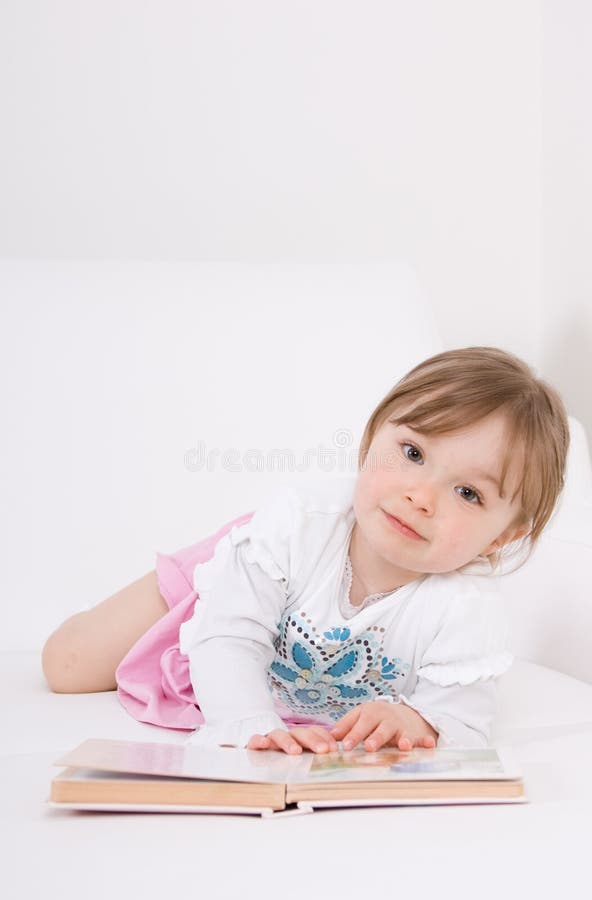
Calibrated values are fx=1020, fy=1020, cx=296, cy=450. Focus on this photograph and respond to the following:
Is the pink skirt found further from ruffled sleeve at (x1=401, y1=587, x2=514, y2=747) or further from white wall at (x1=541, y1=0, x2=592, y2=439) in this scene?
white wall at (x1=541, y1=0, x2=592, y2=439)

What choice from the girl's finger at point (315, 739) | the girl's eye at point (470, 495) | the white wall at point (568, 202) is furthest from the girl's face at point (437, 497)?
the white wall at point (568, 202)

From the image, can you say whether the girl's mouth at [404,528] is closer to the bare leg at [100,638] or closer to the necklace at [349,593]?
the necklace at [349,593]

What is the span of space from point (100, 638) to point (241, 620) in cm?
25

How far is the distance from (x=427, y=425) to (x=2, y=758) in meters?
0.51

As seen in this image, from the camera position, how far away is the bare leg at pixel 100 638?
121 centimetres

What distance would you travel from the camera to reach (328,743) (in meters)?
0.87

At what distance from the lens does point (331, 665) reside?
3.74 ft

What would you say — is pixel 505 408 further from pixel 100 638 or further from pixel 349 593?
pixel 100 638

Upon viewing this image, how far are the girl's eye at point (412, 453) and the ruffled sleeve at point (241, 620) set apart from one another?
0.15 m

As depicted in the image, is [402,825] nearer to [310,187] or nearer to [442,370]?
[442,370]

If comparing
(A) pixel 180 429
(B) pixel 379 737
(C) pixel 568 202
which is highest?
(C) pixel 568 202

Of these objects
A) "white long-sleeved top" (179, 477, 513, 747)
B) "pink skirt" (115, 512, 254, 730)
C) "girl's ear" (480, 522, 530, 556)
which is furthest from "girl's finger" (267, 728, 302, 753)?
"girl's ear" (480, 522, 530, 556)

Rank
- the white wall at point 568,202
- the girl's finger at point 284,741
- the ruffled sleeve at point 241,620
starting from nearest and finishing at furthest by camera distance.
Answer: the girl's finger at point 284,741 → the ruffled sleeve at point 241,620 → the white wall at point 568,202

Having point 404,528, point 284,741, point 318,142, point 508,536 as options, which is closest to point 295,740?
point 284,741
